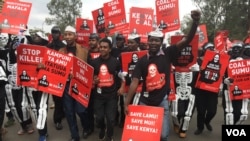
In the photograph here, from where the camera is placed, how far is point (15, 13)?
346 inches

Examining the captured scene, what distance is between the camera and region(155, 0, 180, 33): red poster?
9.05m

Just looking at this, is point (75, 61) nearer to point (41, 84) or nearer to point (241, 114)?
point (41, 84)

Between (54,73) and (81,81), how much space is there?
49 cm

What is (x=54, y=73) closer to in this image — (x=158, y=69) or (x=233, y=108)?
(x=158, y=69)

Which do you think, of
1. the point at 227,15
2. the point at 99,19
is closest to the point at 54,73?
the point at 99,19

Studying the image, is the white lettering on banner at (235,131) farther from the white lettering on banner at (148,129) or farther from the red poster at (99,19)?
the red poster at (99,19)

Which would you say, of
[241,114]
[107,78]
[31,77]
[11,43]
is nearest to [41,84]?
[31,77]

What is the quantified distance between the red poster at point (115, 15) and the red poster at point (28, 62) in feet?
11.6

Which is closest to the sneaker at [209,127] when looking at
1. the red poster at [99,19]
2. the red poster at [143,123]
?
the red poster at [143,123]

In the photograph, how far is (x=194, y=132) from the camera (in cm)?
802

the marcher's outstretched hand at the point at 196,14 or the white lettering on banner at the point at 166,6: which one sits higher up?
the white lettering on banner at the point at 166,6

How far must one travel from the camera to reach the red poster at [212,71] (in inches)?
282

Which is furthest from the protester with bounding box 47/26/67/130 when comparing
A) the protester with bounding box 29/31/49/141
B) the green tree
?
the green tree

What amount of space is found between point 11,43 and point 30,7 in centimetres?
149
